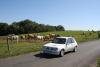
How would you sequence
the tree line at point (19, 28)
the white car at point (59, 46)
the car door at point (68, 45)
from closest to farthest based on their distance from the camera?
the white car at point (59, 46) < the car door at point (68, 45) < the tree line at point (19, 28)

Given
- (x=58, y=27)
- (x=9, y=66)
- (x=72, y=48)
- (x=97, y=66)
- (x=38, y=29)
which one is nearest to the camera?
(x=9, y=66)

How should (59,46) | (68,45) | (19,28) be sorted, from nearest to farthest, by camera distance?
(59,46) < (68,45) < (19,28)

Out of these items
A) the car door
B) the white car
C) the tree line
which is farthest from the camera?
the tree line

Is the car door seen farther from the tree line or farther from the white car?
the tree line

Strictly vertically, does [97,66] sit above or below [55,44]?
below

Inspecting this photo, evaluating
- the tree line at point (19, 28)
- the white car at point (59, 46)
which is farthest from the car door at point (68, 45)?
the tree line at point (19, 28)

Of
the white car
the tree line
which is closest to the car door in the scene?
the white car

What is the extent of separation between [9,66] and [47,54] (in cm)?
678

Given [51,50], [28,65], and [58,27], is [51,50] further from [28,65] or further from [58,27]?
[58,27]

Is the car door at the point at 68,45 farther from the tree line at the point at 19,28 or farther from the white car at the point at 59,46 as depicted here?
the tree line at the point at 19,28

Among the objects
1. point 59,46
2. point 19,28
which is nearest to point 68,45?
point 59,46

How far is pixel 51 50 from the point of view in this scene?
17578 millimetres

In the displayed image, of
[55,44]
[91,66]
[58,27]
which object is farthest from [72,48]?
[58,27]

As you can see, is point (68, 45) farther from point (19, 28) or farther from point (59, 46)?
point (19, 28)
